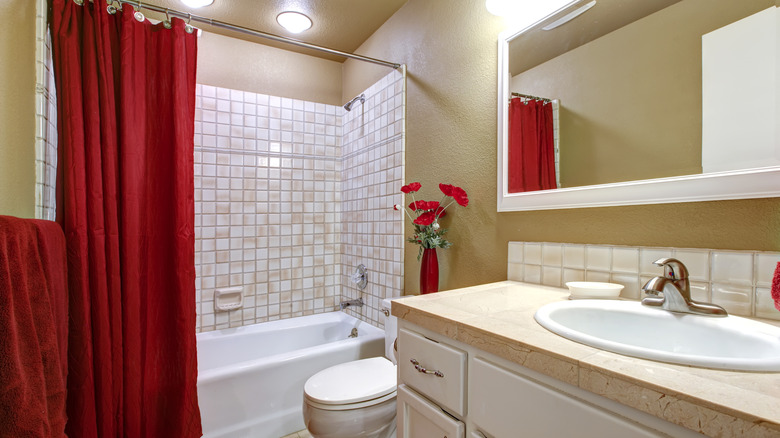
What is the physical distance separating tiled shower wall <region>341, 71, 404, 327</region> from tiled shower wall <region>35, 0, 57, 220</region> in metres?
1.53

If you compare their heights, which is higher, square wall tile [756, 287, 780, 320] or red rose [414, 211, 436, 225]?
red rose [414, 211, 436, 225]

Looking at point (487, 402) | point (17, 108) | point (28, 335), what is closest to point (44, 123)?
point (17, 108)

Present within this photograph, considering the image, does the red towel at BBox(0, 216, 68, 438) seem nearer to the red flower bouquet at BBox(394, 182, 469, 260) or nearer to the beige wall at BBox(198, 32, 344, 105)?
the red flower bouquet at BBox(394, 182, 469, 260)

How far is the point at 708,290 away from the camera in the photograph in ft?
2.74

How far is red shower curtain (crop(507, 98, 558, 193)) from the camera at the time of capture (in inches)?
48.0

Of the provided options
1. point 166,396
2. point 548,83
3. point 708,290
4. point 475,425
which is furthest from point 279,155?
point 708,290

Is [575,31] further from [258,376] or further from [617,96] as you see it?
[258,376]

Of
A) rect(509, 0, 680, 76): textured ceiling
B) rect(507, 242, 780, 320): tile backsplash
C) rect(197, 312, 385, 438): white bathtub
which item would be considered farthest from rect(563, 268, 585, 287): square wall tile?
rect(197, 312, 385, 438): white bathtub

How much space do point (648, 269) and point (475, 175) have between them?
0.75 m

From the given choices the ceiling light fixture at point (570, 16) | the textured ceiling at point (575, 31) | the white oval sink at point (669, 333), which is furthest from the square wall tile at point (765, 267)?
the ceiling light fixture at point (570, 16)

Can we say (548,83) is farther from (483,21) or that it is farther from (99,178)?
(99,178)

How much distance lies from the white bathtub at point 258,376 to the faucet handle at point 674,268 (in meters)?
1.58

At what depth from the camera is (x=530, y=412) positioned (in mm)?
616

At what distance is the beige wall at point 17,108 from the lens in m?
1.12
